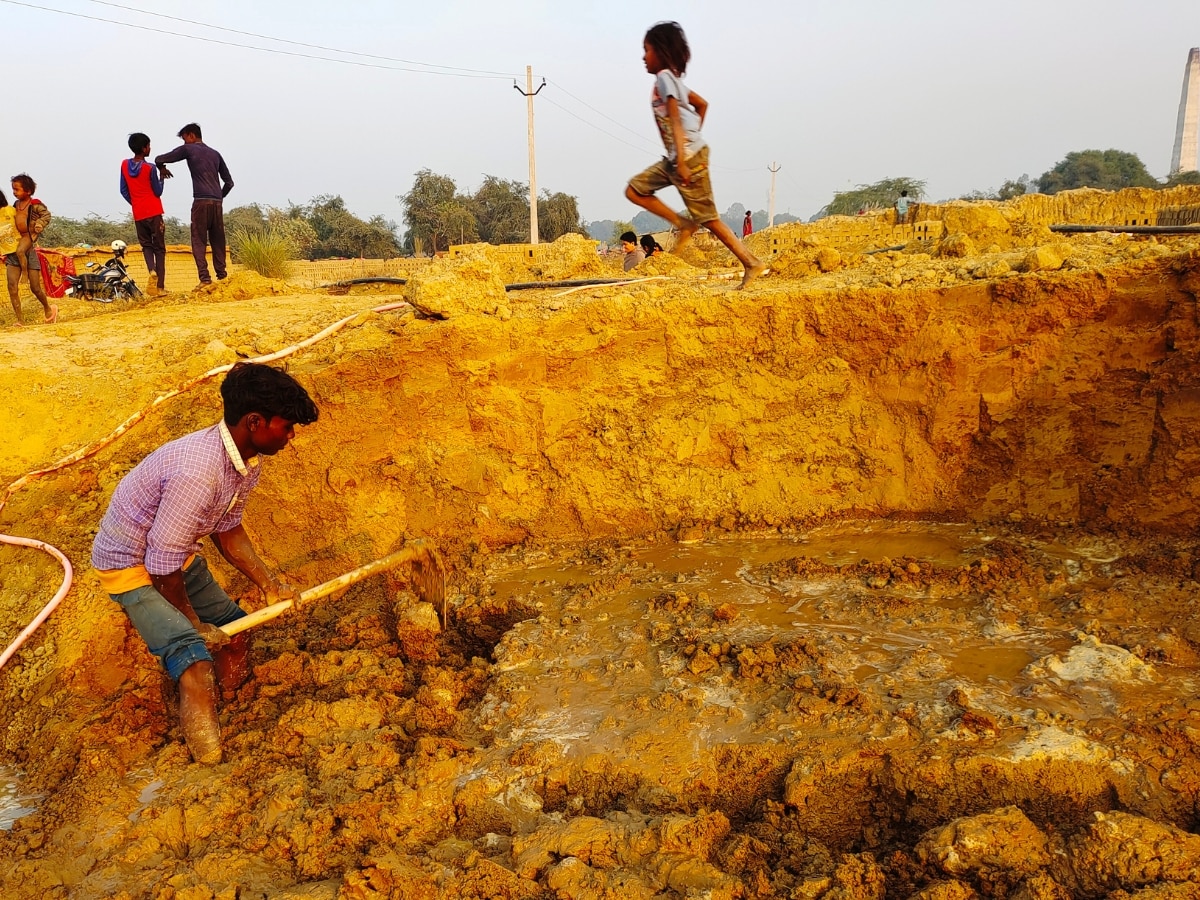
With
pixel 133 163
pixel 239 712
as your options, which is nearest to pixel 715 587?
pixel 239 712

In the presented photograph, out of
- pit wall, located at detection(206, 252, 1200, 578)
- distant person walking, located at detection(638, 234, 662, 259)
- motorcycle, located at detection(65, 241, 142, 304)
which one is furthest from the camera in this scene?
motorcycle, located at detection(65, 241, 142, 304)

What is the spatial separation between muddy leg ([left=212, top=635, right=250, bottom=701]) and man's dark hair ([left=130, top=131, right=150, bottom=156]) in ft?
17.9

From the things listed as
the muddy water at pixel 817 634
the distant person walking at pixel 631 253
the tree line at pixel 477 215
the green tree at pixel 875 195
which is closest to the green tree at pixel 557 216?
the tree line at pixel 477 215

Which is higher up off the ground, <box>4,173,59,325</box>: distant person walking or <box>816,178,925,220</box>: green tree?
<box>816,178,925,220</box>: green tree

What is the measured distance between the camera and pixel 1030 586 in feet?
11.4

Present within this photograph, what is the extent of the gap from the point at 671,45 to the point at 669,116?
37cm

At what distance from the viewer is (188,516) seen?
2.56 m

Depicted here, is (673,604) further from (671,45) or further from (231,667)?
(671,45)

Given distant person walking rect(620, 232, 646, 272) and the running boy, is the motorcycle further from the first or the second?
the running boy

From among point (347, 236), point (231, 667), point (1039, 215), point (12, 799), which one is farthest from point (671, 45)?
point (347, 236)

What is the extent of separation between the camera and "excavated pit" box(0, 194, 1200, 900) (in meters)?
2.25

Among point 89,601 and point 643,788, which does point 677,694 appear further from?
point 89,601

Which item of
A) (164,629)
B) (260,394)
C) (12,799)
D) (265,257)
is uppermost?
(265,257)

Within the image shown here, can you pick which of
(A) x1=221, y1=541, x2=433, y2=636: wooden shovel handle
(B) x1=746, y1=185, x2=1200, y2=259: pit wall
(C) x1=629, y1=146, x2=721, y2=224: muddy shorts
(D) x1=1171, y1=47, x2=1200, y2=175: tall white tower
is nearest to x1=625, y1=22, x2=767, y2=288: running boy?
(C) x1=629, y1=146, x2=721, y2=224: muddy shorts
